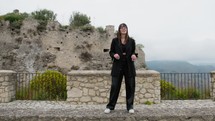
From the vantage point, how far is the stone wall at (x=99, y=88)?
30.2 feet

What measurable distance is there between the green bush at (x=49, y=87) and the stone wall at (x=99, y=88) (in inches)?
49.8

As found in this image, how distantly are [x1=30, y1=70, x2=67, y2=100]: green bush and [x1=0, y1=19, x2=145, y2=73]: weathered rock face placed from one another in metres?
9.08

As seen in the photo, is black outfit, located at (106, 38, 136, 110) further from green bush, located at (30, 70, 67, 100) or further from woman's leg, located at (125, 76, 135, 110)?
green bush, located at (30, 70, 67, 100)

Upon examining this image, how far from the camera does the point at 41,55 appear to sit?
19953mm

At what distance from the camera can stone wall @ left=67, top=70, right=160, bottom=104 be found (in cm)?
920

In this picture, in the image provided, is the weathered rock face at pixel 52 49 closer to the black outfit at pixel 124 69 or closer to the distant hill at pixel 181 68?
the distant hill at pixel 181 68

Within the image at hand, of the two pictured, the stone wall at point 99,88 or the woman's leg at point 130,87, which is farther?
the stone wall at point 99,88

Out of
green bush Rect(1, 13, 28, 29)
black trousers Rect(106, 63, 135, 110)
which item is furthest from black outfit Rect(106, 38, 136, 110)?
green bush Rect(1, 13, 28, 29)

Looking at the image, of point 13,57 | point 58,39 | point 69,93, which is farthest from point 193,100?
point 13,57

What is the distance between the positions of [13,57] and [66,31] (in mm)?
4770

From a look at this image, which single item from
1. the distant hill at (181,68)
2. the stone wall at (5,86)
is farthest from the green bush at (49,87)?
the distant hill at (181,68)

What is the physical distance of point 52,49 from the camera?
20125mm

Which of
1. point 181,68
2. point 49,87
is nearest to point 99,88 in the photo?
point 49,87

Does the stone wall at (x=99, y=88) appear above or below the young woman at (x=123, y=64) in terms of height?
below
